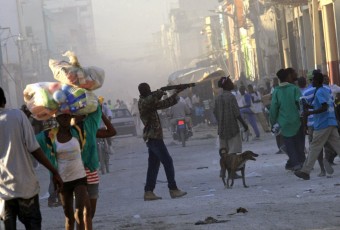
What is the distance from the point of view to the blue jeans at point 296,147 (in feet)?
54.8

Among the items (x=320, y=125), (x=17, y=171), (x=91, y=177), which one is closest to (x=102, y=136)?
(x=91, y=177)

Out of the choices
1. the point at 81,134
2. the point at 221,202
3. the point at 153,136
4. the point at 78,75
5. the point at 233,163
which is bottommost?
the point at 221,202

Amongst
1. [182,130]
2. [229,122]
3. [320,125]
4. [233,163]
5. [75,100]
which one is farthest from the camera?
[182,130]

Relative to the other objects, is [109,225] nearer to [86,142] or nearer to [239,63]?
[86,142]

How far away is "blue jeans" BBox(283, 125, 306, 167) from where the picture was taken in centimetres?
1670

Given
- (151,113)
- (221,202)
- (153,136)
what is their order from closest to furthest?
1. (221,202)
2. (151,113)
3. (153,136)

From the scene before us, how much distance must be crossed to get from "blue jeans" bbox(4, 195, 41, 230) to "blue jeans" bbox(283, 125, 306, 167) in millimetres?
8511

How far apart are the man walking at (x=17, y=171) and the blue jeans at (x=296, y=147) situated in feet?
27.9

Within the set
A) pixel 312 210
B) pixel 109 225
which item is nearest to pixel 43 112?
pixel 109 225

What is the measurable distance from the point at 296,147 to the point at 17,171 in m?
8.84

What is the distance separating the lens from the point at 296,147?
1688 cm

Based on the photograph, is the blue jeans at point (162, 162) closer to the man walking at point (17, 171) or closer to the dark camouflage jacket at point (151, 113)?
the dark camouflage jacket at point (151, 113)

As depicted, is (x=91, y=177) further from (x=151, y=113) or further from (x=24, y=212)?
(x=151, y=113)

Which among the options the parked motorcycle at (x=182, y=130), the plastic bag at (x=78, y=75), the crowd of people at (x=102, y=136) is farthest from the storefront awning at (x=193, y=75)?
the plastic bag at (x=78, y=75)
